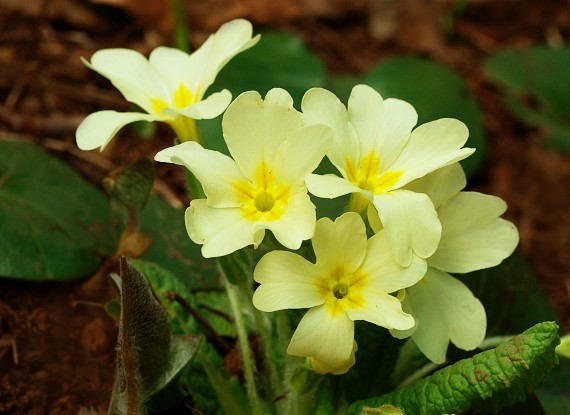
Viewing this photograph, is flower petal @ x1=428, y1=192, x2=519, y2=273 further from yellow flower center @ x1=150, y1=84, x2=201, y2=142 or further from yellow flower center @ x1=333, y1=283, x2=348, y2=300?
yellow flower center @ x1=150, y1=84, x2=201, y2=142

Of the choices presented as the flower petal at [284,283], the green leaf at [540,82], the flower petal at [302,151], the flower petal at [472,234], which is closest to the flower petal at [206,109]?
the flower petal at [302,151]

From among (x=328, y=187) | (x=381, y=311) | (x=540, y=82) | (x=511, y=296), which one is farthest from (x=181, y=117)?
(x=540, y=82)

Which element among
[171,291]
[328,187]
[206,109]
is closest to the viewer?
[328,187]

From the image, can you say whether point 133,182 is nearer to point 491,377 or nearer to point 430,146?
point 430,146

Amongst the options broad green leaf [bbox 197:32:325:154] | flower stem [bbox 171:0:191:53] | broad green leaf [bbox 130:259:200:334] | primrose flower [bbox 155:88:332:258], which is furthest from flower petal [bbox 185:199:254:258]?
flower stem [bbox 171:0:191:53]

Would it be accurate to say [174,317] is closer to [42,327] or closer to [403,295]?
[42,327]

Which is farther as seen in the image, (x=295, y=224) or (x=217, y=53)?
(x=217, y=53)

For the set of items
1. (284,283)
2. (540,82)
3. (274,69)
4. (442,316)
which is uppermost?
(284,283)
